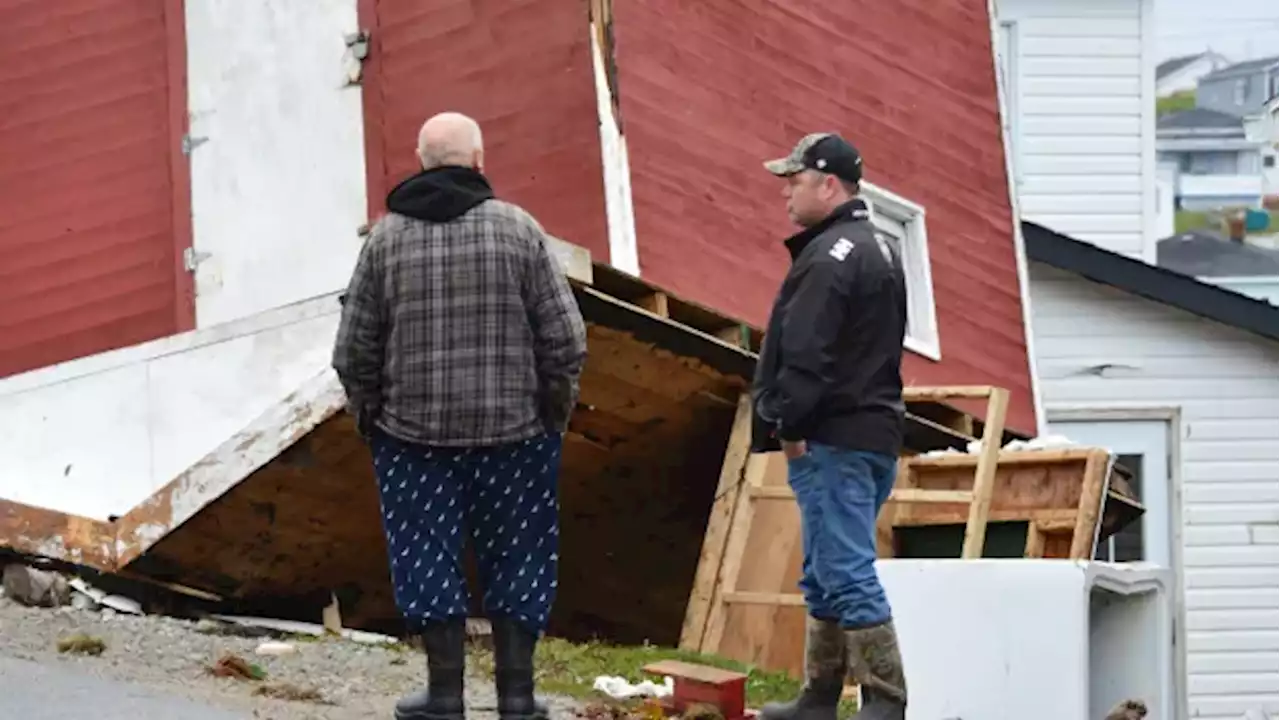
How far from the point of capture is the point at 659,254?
37.4 feet

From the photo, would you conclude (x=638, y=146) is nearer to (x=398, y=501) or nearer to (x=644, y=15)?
(x=644, y=15)

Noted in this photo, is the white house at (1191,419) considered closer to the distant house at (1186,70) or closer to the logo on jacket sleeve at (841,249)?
the logo on jacket sleeve at (841,249)

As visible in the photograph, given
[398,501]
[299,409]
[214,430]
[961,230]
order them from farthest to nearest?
1. [961,230]
2. [214,430]
3. [299,409]
4. [398,501]

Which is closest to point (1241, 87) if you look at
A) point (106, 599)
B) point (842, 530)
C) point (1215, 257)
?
point (1215, 257)

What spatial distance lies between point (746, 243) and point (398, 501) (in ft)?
17.9

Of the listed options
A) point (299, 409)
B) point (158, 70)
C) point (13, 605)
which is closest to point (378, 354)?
point (299, 409)

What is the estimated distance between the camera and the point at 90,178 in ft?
42.1

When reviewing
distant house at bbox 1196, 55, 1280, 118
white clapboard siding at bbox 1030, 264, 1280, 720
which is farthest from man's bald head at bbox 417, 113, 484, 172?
distant house at bbox 1196, 55, 1280, 118

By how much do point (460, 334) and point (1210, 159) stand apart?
43.9 meters

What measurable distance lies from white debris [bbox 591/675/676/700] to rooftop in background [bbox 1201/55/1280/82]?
39.4 meters

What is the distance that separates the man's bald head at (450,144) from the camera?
694cm

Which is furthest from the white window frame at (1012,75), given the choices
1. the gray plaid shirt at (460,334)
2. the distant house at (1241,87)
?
the distant house at (1241,87)

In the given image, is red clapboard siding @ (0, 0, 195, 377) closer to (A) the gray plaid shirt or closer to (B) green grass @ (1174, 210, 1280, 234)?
(A) the gray plaid shirt

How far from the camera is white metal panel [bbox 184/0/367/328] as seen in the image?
39.5 feet
